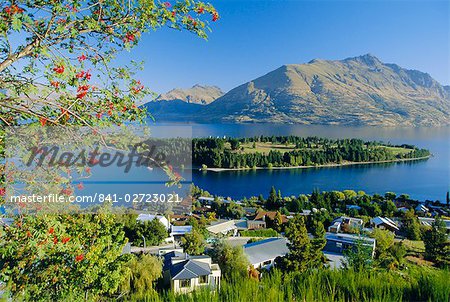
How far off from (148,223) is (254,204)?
581 inches

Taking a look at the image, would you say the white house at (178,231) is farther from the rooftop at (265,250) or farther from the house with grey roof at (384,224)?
the house with grey roof at (384,224)

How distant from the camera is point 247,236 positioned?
17.5 metres

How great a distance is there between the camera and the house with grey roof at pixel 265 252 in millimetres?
11905

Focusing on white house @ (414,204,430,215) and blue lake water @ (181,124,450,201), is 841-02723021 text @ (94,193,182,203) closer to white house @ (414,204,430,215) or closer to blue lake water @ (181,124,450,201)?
white house @ (414,204,430,215)

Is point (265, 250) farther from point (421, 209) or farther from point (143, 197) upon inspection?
point (421, 209)

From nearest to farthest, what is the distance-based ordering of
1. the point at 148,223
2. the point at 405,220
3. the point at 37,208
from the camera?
the point at 37,208
the point at 148,223
the point at 405,220

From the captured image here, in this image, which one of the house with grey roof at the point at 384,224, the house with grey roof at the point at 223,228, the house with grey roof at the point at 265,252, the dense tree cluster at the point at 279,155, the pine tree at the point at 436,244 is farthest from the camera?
the dense tree cluster at the point at 279,155

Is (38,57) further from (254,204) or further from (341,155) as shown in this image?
(341,155)

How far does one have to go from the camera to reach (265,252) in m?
12.7

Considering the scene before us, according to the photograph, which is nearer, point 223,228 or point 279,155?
point 223,228

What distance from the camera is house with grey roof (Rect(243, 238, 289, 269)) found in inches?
469

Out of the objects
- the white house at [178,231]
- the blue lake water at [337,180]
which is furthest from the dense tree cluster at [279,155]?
the white house at [178,231]

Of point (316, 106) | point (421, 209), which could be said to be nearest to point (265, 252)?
point (421, 209)

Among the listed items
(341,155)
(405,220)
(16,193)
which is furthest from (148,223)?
(341,155)
